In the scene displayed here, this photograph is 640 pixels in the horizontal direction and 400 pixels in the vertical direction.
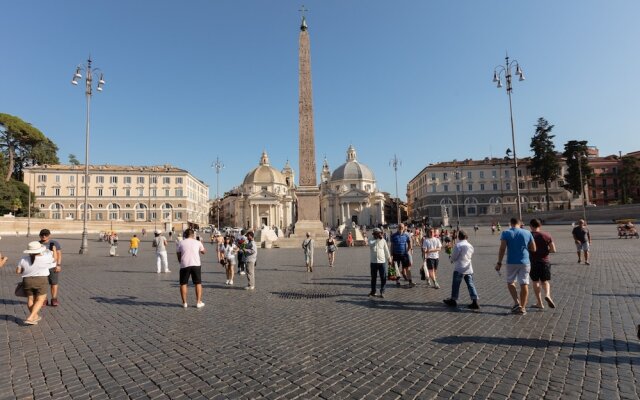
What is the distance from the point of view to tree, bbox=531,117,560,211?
5759 centimetres

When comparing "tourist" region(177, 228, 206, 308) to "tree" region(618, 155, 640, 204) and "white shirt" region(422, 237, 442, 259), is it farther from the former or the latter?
"tree" region(618, 155, 640, 204)

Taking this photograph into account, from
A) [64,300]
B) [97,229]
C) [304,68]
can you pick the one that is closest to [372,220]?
[97,229]

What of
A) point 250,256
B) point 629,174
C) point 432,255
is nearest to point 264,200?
point 629,174

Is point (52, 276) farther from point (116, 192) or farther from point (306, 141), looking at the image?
point (116, 192)

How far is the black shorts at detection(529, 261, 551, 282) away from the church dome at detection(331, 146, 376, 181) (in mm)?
85432

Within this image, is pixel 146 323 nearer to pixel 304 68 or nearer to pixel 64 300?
pixel 64 300

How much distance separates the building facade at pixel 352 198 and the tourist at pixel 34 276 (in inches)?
3000

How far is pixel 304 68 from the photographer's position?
26.2m

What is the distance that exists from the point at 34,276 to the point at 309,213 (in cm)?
A: 2091

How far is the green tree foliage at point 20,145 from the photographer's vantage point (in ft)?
169

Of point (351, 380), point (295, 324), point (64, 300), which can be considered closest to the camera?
point (351, 380)

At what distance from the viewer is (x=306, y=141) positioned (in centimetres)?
2598

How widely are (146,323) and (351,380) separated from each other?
369 centimetres

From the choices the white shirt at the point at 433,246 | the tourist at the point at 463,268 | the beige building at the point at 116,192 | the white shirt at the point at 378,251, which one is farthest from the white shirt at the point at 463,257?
the beige building at the point at 116,192
